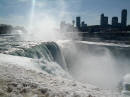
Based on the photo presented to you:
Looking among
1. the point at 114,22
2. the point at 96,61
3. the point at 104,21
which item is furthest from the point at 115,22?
the point at 96,61

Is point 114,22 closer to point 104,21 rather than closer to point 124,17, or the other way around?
point 124,17

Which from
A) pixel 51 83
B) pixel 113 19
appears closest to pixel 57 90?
pixel 51 83

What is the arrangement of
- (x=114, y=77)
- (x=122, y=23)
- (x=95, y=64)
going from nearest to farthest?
(x=114, y=77) < (x=95, y=64) < (x=122, y=23)

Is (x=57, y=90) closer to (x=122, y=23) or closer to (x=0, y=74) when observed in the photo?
(x=0, y=74)

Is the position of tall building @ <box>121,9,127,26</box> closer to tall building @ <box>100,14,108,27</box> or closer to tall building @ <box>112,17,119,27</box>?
tall building @ <box>112,17,119,27</box>

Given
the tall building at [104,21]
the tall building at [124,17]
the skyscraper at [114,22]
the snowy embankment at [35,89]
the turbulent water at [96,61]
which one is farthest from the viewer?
the tall building at [104,21]

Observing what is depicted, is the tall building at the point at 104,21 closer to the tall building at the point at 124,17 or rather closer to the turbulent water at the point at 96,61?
the tall building at the point at 124,17

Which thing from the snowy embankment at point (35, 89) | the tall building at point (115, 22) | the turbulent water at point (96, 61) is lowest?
the turbulent water at point (96, 61)

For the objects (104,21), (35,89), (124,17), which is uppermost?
(124,17)

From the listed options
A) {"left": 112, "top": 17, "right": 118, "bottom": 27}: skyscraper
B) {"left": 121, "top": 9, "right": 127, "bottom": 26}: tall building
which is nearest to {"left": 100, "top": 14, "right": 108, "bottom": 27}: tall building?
{"left": 112, "top": 17, "right": 118, "bottom": 27}: skyscraper

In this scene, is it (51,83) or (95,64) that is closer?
(51,83)

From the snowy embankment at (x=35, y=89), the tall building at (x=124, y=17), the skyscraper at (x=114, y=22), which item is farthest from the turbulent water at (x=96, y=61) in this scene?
the tall building at (x=124, y=17)
